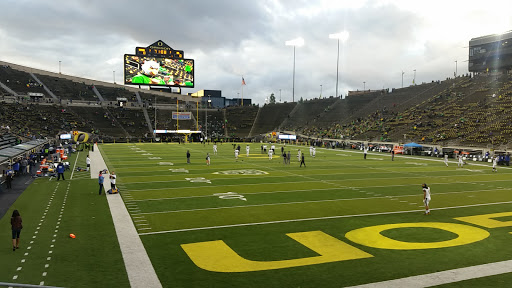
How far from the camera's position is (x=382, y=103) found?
73.0 m

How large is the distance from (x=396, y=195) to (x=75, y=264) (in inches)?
552

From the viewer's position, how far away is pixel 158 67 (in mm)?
75062

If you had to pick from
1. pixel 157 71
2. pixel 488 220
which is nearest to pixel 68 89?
pixel 157 71

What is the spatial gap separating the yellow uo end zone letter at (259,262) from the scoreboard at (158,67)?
67.5 m

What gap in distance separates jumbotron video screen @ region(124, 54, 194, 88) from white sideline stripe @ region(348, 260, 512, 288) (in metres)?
71.0

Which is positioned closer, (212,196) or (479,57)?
(212,196)

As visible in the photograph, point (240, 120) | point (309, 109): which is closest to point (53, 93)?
point (240, 120)

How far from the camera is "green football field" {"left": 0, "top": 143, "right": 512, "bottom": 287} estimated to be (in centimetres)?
836

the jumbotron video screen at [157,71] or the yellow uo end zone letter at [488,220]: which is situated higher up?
the jumbotron video screen at [157,71]

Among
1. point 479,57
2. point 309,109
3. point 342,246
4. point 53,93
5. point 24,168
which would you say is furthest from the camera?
point 309,109

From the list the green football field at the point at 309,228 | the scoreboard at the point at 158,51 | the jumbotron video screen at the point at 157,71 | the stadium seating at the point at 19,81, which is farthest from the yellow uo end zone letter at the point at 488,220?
the stadium seating at the point at 19,81

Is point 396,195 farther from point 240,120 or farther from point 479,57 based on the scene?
point 240,120

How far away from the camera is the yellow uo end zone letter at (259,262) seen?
8812 mm

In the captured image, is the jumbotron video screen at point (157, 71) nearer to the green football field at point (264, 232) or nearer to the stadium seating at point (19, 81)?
the stadium seating at point (19, 81)
